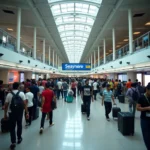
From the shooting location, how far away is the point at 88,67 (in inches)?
947

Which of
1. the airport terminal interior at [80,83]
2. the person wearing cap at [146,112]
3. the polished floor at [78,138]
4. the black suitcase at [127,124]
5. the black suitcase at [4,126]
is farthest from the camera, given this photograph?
the black suitcase at [4,126]

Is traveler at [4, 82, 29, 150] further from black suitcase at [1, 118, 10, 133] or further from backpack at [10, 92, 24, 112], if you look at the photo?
black suitcase at [1, 118, 10, 133]

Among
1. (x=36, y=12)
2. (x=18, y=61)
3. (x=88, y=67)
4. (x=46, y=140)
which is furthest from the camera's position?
(x=88, y=67)

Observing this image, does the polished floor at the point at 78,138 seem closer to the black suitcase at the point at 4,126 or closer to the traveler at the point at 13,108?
the black suitcase at the point at 4,126

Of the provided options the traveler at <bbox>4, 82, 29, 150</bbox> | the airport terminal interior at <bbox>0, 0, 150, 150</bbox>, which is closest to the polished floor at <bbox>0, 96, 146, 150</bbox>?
the airport terminal interior at <bbox>0, 0, 150, 150</bbox>

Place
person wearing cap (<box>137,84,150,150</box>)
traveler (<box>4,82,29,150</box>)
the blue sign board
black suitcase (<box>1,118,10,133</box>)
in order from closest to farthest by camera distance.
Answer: person wearing cap (<box>137,84,150,150</box>), traveler (<box>4,82,29,150</box>), black suitcase (<box>1,118,10,133</box>), the blue sign board

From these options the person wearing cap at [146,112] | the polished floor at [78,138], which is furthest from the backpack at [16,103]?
the person wearing cap at [146,112]

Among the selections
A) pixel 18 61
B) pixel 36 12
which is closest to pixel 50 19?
pixel 36 12

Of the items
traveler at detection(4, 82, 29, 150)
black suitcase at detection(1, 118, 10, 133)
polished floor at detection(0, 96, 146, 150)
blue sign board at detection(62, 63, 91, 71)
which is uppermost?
blue sign board at detection(62, 63, 91, 71)

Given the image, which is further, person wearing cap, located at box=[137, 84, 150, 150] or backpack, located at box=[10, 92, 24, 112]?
backpack, located at box=[10, 92, 24, 112]

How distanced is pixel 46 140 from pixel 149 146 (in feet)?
8.76

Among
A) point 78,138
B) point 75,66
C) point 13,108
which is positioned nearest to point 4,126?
point 13,108

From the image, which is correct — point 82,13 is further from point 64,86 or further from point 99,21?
point 64,86

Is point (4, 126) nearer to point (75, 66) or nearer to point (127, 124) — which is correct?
point (127, 124)
